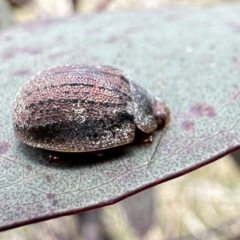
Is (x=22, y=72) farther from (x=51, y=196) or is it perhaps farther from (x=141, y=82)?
(x=51, y=196)

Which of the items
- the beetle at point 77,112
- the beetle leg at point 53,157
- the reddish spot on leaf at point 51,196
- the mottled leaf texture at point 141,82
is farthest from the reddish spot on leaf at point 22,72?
the reddish spot on leaf at point 51,196

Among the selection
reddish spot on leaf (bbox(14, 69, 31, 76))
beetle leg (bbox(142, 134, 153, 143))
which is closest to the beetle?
beetle leg (bbox(142, 134, 153, 143))

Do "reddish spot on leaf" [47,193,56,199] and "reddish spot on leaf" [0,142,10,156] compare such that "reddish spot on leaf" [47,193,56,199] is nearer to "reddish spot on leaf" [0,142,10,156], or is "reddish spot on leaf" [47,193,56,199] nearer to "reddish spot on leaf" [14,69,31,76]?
"reddish spot on leaf" [0,142,10,156]

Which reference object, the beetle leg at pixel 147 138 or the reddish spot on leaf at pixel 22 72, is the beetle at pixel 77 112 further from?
the reddish spot on leaf at pixel 22 72

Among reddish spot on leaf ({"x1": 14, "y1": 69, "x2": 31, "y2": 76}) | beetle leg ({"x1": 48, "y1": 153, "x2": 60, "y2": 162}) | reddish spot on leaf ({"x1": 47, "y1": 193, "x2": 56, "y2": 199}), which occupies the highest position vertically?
reddish spot on leaf ({"x1": 47, "y1": 193, "x2": 56, "y2": 199})

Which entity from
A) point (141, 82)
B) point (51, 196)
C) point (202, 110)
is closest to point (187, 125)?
point (202, 110)
